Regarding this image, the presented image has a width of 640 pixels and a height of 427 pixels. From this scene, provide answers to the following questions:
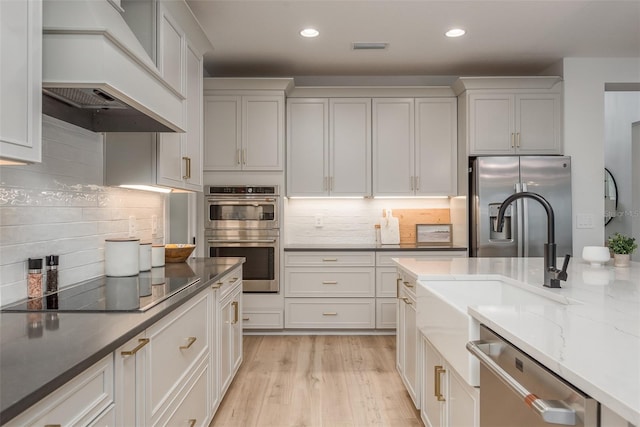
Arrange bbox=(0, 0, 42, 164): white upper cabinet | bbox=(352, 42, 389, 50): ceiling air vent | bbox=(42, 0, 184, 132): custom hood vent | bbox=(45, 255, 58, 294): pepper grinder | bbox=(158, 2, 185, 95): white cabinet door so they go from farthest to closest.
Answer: bbox=(352, 42, 389, 50): ceiling air vent < bbox=(158, 2, 185, 95): white cabinet door < bbox=(45, 255, 58, 294): pepper grinder < bbox=(42, 0, 184, 132): custom hood vent < bbox=(0, 0, 42, 164): white upper cabinet

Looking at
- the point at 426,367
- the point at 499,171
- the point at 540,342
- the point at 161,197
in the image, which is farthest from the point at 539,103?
the point at 540,342

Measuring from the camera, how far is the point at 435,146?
453cm

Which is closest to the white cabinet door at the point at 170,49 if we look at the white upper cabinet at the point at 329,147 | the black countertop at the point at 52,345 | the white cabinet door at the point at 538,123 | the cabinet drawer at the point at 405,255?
the black countertop at the point at 52,345

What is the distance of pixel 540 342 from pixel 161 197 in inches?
111

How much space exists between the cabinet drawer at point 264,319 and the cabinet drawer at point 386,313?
96cm

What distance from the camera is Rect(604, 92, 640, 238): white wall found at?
221 inches

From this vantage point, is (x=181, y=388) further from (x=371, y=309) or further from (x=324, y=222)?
(x=324, y=222)

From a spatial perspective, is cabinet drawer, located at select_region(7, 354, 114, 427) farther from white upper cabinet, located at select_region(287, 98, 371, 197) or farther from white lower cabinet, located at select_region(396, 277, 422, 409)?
white upper cabinet, located at select_region(287, 98, 371, 197)

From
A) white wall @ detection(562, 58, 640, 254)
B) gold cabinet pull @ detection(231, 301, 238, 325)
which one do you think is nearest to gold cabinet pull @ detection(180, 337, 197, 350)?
gold cabinet pull @ detection(231, 301, 238, 325)

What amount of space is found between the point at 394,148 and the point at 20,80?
3.67m

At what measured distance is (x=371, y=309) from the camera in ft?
14.4

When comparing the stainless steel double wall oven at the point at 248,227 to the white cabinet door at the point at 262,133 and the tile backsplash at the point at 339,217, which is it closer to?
the white cabinet door at the point at 262,133

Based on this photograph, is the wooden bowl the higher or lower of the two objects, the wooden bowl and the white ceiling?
the lower

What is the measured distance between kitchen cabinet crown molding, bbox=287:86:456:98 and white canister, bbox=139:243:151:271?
8.27 feet
